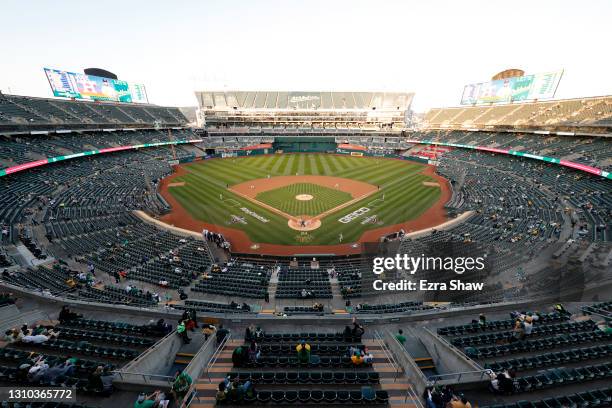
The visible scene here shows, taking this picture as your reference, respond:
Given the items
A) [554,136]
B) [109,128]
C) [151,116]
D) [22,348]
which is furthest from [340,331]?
[151,116]

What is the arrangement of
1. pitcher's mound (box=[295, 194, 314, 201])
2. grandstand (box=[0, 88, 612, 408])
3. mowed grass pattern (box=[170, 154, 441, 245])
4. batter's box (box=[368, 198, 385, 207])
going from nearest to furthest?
1. grandstand (box=[0, 88, 612, 408])
2. mowed grass pattern (box=[170, 154, 441, 245])
3. batter's box (box=[368, 198, 385, 207])
4. pitcher's mound (box=[295, 194, 314, 201])

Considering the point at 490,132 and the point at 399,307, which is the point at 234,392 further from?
the point at 490,132

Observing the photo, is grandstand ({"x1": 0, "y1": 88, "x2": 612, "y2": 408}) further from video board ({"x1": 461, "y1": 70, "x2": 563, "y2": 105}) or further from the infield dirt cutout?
video board ({"x1": 461, "y1": 70, "x2": 563, "y2": 105})

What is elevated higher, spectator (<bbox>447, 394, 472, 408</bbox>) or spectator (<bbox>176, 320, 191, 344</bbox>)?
spectator (<bbox>447, 394, 472, 408</bbox>)

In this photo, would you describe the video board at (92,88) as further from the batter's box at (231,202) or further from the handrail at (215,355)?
the handrail at (215,355)

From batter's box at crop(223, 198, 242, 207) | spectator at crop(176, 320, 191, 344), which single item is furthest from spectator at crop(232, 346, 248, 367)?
batter's box at crop(223, 198, 242, 207)

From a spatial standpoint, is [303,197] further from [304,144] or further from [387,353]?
[304,144]

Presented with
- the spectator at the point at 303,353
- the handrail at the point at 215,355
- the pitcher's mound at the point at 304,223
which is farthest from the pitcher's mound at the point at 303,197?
the spectator at the point at 303,353
